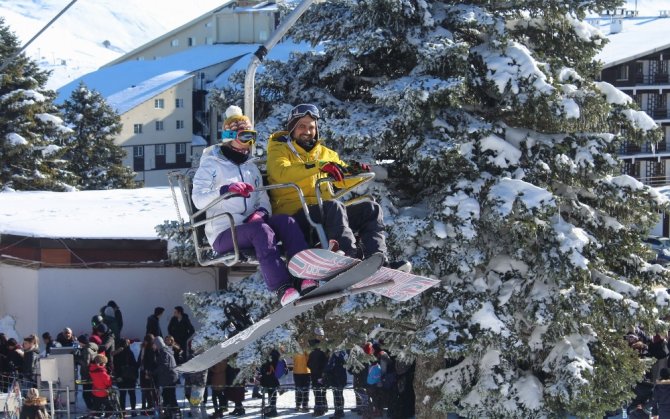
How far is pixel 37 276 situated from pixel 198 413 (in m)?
7.18

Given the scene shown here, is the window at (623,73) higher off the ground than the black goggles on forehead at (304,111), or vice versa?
the window at (623,73)

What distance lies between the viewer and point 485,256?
15.1 m

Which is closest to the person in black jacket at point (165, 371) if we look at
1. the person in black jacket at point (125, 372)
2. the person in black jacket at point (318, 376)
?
the person in black jacket at point (125, 372)

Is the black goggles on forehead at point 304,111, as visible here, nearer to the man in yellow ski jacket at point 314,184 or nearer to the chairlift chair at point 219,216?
the man in yellow ski jacket at point 314,184

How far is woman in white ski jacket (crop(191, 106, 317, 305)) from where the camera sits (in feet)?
33.2

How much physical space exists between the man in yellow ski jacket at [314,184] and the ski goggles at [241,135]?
25 centimetres

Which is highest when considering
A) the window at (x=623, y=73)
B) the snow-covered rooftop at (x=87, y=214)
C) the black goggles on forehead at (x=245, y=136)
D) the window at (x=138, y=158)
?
the window at (x=623, y=73)

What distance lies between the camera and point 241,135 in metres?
10.2

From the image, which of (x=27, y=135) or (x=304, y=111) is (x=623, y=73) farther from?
(x=304, y=111)

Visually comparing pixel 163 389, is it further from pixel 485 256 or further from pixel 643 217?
pixel 643 217

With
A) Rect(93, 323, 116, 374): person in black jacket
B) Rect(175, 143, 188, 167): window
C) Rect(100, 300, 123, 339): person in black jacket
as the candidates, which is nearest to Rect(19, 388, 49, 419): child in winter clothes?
Rect(93, 323, 116, 374): person in black jacket

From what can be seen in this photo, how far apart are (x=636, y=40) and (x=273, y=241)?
2081 inches

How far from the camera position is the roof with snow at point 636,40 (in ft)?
178

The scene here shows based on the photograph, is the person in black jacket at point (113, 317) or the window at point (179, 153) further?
the window at point (179, 153)
